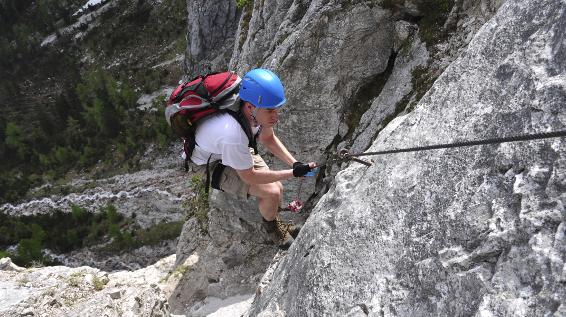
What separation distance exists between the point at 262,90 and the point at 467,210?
2.53 metres

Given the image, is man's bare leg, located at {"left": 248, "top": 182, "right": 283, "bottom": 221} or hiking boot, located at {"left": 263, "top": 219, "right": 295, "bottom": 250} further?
hiking boot, located at {"left": 263, "top": 219, "right": 295, "bottom": 250}

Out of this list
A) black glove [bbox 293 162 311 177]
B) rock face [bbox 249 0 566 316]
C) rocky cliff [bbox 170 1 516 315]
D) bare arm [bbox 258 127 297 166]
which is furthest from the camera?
rocky cliff [bbox 170 1 516 315]

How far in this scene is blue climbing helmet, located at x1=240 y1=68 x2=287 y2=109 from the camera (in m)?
4.84

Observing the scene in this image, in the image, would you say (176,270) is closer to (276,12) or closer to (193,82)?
(193,82)

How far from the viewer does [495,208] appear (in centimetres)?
304

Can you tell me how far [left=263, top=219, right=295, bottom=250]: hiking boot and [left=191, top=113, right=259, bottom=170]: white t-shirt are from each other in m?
1.86

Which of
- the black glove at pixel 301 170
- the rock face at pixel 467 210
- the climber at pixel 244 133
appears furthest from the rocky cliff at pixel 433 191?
the climber at pixel 244 133

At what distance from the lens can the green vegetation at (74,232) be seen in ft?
98.9

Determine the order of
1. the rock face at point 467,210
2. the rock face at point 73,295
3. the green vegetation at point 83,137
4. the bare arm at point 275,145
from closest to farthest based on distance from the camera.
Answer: the rock face at point 467,210 < the bare arm at point 275,145 < the rock face at point 73,295 < the green vegetation at point 83,137

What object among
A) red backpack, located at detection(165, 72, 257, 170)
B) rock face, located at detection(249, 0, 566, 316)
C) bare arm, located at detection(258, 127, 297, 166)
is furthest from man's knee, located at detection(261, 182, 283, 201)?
rock face, located at detection(249, 0, 566, 316)

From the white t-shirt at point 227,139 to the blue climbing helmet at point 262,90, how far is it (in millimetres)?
333

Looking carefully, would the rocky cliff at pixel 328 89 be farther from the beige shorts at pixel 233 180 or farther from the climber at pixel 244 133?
the climber at pixel 244 133

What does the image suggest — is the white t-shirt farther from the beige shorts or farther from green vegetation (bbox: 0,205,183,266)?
green vegetation (bbox: 0,205,183,266)

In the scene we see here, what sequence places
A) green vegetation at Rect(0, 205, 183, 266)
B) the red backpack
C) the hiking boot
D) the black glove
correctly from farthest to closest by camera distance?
green vegetation at Rect(0, 205, 183, 266) < the hiking boot < the red backpack < the black glove
